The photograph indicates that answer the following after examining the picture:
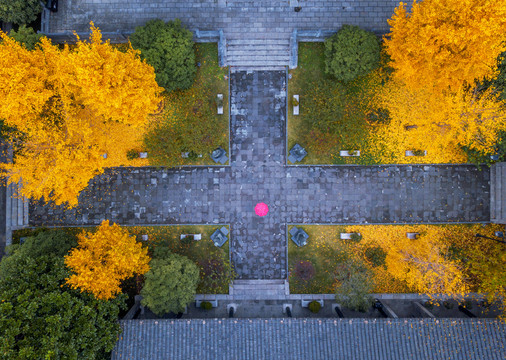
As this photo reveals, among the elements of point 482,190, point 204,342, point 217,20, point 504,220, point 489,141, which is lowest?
point 204,342

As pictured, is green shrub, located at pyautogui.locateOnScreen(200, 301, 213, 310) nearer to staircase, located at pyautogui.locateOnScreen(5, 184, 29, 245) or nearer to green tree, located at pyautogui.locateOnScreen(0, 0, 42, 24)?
staircase, located at pyautogui.locateOnScreen(5, 184, 29, 245)

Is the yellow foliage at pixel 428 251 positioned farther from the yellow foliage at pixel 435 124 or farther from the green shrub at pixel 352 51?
the green shrub at pixel 352 51

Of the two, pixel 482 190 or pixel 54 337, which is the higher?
pixel 482 190

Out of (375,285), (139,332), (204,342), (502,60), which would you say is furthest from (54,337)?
(502,60)

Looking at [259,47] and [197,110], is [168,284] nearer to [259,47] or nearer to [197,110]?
[197,110]

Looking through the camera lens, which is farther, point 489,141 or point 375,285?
point 375,285

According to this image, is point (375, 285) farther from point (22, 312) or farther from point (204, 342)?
point (22, 312)

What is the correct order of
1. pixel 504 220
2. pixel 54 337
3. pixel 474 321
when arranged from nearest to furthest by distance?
pixel 54 337, pixel 474 321, pixel 504 220

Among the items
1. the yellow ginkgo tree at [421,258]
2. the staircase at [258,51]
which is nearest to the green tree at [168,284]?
the yellow ginkgo tree at [421,258]
